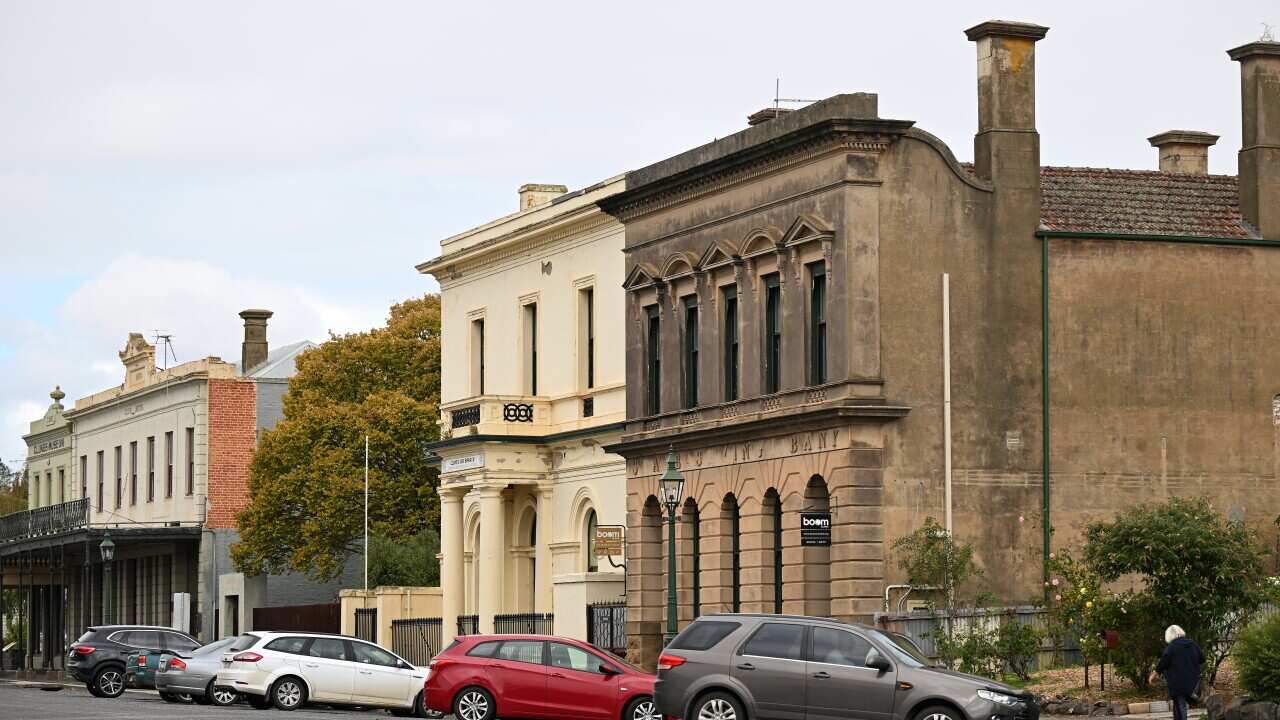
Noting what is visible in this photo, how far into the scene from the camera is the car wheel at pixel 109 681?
44.6 meters

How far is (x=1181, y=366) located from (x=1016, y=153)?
4713 millimetres

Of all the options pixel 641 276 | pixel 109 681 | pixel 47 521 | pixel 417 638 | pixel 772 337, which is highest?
pixel 641 276

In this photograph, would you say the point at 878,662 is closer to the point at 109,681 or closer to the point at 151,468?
the point at 109,681

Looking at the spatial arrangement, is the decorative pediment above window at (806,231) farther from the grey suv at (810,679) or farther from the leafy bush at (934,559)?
the grey suv at (810,679)

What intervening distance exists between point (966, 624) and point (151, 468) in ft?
146

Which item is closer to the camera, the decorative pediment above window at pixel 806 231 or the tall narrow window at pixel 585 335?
the decorative pediment above window at pixel 806 231

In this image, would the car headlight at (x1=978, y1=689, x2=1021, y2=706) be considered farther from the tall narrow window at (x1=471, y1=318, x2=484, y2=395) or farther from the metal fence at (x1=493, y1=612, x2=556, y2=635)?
the tall narrow window at (x1=471, y1=318, x2=484, y2=395)

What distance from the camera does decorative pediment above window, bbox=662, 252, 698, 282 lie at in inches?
1764

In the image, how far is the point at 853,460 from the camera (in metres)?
39.1

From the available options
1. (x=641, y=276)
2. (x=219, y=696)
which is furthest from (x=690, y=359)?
(x=219, y=696)

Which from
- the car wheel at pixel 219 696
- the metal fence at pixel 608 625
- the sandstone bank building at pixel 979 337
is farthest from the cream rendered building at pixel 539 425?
the car wheel at pixel 219 696

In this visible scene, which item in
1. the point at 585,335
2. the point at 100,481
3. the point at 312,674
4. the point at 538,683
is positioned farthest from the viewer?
the point at 100,481

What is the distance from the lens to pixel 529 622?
5162 cm

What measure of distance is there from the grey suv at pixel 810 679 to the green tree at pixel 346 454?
1440 inches
